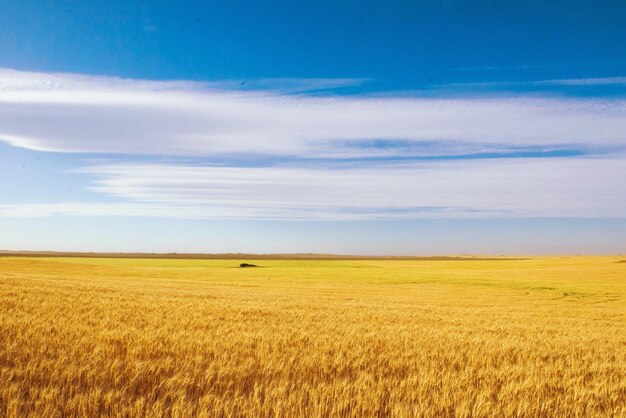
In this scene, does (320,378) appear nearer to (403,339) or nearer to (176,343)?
(176,343)

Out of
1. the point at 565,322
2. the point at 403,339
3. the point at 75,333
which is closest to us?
the point at 75,333

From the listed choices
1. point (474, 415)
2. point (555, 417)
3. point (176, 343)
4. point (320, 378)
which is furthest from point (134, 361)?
point (555, 417)

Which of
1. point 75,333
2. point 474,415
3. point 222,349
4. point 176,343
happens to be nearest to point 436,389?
point 474,415

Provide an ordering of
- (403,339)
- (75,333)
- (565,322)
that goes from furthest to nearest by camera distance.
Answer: (565,322), (403,339), (75,333)

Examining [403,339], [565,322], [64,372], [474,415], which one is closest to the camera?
[474,415]

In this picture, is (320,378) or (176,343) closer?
(320,378)

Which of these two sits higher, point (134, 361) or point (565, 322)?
point (134, 361)

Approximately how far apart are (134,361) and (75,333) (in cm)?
292

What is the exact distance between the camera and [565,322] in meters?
18.6

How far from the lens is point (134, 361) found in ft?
23.5

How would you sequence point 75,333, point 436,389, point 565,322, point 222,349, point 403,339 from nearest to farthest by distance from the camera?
point 436,389 → point 222,349 → point 75,333 → point 403,339 → point 565,322

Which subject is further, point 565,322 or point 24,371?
point 565,322

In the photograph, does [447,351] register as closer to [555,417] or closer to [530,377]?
[530,377]

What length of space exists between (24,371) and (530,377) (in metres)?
7.17
